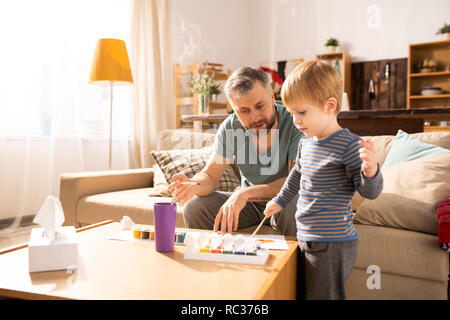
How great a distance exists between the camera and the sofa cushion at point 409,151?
1643 mm

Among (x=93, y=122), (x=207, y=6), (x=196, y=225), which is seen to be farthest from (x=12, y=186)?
(x=207, y=6)

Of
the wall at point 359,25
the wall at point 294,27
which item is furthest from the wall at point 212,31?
the wall at point 359,25

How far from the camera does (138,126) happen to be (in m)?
3.68

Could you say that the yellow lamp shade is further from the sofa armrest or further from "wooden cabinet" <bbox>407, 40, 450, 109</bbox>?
"wooden cabinet" <bbox>407, 40, 450, 109</bbox>

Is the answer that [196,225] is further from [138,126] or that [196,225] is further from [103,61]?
[138,126]

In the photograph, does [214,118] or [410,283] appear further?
[214,118]

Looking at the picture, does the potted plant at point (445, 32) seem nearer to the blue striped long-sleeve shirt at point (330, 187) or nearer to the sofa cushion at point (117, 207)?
the sofa cushion at point (117, 207)

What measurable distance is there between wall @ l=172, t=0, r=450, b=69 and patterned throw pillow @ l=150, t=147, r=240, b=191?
8.51 feet

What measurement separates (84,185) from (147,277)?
1358 millimetres

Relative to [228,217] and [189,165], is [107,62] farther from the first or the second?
[228,217]

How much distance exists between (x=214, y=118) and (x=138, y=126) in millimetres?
1370

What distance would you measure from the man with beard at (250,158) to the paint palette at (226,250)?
0.22 meters

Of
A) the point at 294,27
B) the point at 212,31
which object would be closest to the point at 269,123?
the point at 212,31

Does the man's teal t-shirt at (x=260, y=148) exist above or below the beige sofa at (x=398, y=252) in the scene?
above
